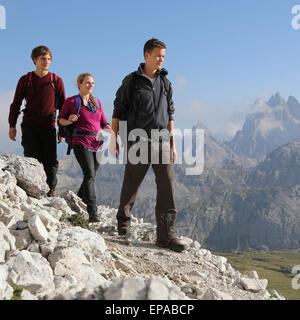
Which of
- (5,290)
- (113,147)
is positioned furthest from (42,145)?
(5,290)

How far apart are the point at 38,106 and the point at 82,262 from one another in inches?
219

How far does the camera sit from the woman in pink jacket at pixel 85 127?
33.4 ft

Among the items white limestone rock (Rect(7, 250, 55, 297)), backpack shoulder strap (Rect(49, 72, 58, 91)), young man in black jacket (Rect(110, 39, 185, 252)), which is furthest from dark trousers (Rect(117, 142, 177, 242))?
white limestone rock (Rect(7, 250, 55, 297))

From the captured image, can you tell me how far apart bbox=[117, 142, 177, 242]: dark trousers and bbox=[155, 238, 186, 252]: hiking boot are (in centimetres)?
9

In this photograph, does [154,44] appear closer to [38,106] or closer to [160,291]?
[38,106]

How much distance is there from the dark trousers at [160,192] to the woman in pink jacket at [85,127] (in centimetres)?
131

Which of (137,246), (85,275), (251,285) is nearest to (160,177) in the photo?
(137,246)

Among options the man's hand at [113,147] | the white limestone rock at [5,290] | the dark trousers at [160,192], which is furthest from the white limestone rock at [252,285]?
the white limestone rock at [5,290]

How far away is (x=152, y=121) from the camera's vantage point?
8.89 meters

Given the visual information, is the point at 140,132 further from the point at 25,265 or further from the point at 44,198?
the point at 25,265

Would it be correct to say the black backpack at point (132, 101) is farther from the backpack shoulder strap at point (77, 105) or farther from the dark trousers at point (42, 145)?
the dark trousers at point (42, 145)

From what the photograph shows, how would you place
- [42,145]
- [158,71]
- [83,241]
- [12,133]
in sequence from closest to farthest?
[83,241] → [158,71] → [12,133] → [42,145]

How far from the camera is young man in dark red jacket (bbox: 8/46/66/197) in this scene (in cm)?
1054
